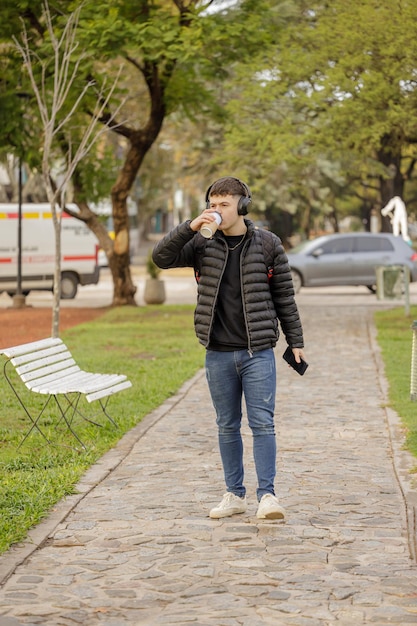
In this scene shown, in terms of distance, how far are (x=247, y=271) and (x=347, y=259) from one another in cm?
2533

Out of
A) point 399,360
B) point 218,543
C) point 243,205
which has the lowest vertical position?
point 399,360

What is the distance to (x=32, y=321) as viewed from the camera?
24.0 m

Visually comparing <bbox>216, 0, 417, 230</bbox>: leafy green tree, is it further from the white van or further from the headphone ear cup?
the headphone ear cup

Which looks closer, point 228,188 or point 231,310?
point 228,188

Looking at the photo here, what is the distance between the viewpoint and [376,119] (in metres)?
22.2

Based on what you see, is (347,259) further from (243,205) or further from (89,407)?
(243,205)

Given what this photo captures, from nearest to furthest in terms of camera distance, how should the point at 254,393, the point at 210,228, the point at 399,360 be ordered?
1. the point at 210,228
2. the point at 254,393
3. the point at 399,360

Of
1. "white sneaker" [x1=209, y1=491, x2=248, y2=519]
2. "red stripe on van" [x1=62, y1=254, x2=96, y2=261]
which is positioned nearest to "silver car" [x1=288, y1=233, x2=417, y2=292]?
"red stripe on van" [x1=62, y1=254, x2=96, y2=261]

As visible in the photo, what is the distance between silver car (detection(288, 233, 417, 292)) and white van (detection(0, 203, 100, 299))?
4.98m

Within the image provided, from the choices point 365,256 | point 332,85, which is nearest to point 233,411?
point 332,85

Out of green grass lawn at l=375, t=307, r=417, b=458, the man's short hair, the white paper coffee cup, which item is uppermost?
the man's short hair

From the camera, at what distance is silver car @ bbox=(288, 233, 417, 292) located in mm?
31922

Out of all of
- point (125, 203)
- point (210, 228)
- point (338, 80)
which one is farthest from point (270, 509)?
point (125, 203)

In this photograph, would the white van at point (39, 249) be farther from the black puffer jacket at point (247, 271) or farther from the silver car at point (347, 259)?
the black puffer jacket at point (247, 271)
